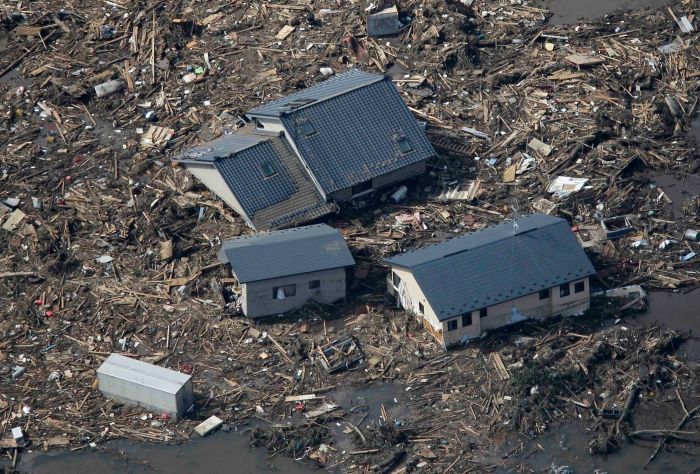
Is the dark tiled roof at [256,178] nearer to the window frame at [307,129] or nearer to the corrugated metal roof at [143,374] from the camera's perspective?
the window frame at [307,129]

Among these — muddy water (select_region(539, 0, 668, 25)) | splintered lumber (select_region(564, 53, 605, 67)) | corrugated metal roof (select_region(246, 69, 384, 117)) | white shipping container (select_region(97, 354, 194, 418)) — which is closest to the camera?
white shipping container (select_region(97, 354, 194, 418))

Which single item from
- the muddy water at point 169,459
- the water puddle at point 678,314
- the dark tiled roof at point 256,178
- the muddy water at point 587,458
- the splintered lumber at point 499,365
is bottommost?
the muddy water at point 587,458

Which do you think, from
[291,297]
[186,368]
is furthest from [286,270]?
[186,368]

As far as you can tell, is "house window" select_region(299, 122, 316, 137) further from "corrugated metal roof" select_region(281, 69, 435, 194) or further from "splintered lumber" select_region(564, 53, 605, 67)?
Result: "splintered lumber" select_region(564, 53, 605, 67)

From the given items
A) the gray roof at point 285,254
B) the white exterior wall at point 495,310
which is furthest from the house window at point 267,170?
the white exterior wall at point 495,310

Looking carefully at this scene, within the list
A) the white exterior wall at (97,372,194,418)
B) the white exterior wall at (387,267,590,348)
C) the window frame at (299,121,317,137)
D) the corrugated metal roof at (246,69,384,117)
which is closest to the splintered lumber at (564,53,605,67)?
the corrugated metal roof at (246,69,384,117)

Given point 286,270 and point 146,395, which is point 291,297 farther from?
point 146,395
